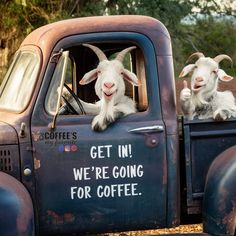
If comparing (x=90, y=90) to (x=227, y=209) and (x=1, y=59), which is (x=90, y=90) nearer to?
(x=227, y=209)

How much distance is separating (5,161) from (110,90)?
77 cm

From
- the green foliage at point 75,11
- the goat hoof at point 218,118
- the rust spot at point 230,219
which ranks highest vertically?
the green foliage at point 75,11

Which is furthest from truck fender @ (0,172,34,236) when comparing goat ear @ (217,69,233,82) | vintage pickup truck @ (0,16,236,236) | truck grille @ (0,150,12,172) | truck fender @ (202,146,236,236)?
goat ear @ (217,69,233,82)

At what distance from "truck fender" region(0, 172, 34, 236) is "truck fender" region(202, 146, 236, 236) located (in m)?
1.09

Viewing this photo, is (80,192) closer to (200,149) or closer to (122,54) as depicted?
(200,149)

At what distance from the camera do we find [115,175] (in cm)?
368

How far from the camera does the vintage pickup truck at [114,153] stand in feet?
11.9

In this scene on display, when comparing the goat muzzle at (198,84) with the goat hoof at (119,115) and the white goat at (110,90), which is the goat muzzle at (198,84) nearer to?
the white goat at (110,90)

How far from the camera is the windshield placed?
12.3ft

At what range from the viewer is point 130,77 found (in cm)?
380

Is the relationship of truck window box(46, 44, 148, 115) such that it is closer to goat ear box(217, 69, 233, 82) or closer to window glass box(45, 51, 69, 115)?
window glass box(45, 51, 69, 115)

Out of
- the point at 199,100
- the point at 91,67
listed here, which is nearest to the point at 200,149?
the point at 199,100

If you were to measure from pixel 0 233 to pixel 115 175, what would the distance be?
2.53ft

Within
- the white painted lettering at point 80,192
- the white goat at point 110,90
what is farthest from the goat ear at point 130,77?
the white painted lettering at point 80,192
